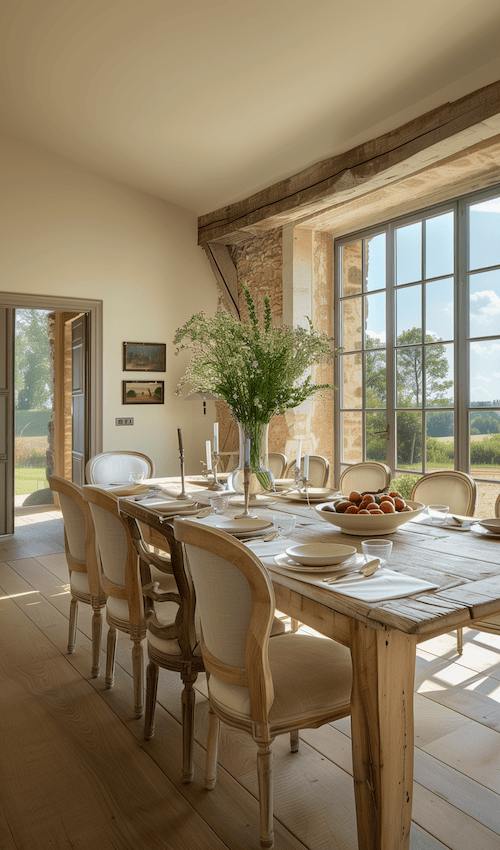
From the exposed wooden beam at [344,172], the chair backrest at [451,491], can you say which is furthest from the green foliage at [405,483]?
the exposed wooden beam at [344,172]

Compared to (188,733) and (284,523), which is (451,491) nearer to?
(284,523)

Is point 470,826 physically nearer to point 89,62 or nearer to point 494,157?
point 494,157

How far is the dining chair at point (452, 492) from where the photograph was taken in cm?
280

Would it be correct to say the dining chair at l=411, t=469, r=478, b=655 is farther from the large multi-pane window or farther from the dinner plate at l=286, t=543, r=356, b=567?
the large multi-pane window

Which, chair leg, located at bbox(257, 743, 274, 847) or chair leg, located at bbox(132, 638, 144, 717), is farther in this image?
chair leg, located at bbox(132, 638, 144, 717)

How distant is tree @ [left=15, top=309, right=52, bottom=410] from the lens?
9227mm

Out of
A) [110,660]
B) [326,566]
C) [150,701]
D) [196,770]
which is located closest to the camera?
[326,566]

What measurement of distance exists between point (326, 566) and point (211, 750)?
73 centimetres

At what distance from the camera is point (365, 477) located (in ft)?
11.5

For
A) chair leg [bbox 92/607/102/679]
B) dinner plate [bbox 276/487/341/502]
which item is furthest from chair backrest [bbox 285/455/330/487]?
chair leg [bbox 92/607/102/679]

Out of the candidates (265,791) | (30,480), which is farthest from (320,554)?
(30,480)

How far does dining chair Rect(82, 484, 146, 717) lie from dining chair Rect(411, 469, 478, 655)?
1.47m

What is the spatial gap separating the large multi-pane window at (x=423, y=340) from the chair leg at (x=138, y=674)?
254cm

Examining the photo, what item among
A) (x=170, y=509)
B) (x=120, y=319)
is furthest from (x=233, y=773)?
(x=120, y=319)
